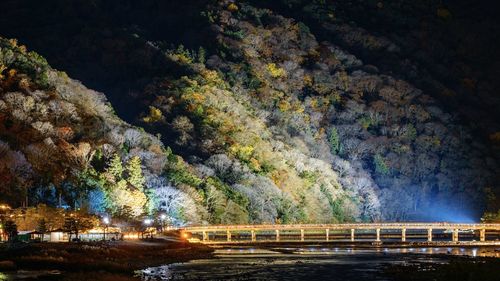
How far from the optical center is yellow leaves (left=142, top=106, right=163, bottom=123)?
16262 centimetres

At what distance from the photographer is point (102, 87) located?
199125mm

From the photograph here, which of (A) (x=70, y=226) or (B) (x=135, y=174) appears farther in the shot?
(B) (x=135, y=174)

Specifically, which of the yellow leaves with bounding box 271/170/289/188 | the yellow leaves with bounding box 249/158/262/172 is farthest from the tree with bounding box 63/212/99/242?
the yellow leaves with bounding box 271/170/289/188

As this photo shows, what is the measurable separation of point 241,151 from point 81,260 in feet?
351

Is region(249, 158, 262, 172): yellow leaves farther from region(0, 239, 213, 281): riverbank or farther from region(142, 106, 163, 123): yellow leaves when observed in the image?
region(0, 239, 213, 281): riverbank

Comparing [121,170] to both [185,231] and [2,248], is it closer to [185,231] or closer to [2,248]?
[185,231]

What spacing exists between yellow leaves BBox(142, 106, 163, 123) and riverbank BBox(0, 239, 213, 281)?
303 feet

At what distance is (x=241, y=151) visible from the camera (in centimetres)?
15675

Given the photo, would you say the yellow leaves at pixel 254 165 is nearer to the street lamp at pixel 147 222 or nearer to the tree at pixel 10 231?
the street lamp at pixel 147 222

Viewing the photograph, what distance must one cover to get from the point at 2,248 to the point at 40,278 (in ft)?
45.1

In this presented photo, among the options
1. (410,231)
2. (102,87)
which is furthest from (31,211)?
(102,87)

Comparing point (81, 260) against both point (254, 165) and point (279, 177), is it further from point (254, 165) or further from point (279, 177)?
point (279, 177)

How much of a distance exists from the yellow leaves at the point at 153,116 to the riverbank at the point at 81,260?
9231cm

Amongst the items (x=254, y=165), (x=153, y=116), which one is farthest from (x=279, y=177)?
(x=153, y=116)
